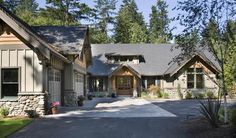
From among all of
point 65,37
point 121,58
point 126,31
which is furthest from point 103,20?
point 65,37

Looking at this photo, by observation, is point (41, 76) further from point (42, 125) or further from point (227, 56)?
point (227, 56)

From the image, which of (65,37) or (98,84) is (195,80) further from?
(65,37)

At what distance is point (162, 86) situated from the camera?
45625 mm

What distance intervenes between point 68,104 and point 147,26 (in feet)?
212


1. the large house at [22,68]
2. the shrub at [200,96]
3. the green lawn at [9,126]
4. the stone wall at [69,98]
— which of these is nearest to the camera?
the green lawn at [9,126]

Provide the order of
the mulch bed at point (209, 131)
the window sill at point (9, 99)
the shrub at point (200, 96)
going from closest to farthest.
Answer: the mulch bed at point (209, 131) < the window sill at point (9, 99) < the shrub at point (200, 96)

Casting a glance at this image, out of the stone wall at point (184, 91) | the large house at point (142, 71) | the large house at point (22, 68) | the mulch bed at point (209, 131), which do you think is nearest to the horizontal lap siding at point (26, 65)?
the large house at point (22, 68)

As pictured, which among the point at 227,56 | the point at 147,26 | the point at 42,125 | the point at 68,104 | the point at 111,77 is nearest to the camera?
the point at 227,56

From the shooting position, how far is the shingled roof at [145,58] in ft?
154

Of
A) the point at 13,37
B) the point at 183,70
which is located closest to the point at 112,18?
the point at 183,70

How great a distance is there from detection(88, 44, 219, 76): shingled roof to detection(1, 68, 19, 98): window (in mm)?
25066

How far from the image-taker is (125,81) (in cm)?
4788

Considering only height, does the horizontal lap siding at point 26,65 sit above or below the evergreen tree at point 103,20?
below

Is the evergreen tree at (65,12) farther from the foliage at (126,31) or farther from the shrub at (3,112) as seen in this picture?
the shrub at (3,112)
